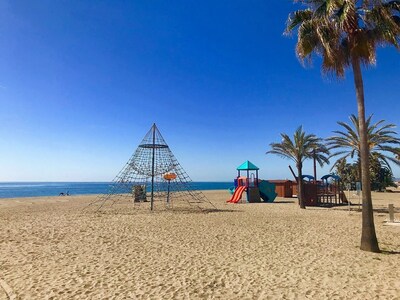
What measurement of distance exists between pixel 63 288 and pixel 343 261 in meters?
7.12

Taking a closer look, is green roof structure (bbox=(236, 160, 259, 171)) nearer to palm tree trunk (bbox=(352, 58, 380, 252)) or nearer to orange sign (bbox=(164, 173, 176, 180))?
orange sign (bbox=(164, 173, 176, 180))

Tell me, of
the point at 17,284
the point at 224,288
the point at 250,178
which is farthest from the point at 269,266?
the point at 250,178

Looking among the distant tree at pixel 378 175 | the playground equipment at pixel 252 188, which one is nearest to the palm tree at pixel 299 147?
the playground equipment at pixel 252 188

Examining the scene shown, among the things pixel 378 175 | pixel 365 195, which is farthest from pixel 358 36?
pixel 378 175

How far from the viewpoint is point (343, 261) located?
792 centimetres

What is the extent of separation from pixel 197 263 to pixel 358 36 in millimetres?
8543

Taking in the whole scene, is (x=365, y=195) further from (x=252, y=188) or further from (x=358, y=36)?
(x=252, y=188)

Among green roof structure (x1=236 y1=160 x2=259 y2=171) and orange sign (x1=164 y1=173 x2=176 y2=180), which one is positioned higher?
green roof structure (x1=236 y1=160 x2=259 y2=171)

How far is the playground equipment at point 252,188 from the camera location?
29188 mm

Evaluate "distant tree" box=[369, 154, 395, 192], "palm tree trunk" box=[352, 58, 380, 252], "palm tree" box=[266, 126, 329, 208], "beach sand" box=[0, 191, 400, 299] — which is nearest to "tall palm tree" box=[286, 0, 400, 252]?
"palm tree trunk" box=[352, 58, 380, 252]

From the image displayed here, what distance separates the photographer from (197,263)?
312 inches

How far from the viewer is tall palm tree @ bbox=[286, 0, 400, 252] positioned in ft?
28.3

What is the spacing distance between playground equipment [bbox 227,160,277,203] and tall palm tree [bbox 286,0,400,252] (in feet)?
65.5

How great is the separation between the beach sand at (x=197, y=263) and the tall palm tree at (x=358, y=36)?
2119 millimetres
